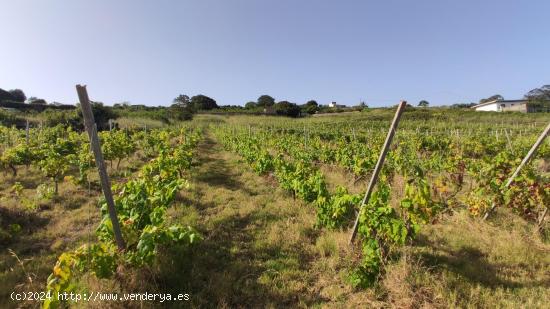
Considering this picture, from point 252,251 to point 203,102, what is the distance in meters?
66.4

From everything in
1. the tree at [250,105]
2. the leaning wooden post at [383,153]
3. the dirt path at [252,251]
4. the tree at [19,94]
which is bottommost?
the dirt path at [252,251]

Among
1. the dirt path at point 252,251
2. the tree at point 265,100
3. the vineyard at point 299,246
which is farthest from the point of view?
the tree at point 265,100

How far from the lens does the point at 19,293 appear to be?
10.8 feet

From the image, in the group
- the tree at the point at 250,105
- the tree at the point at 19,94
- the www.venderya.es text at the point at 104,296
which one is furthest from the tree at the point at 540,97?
the tree at the point at 19,94

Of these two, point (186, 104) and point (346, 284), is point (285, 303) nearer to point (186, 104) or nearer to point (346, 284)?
point (346, 284)

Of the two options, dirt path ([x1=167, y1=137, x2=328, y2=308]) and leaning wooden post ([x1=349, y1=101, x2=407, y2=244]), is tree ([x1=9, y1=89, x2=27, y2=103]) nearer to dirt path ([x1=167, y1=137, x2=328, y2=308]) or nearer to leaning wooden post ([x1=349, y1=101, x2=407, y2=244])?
dirt path ([x1=167, y1=137, x2=328, y2=308])

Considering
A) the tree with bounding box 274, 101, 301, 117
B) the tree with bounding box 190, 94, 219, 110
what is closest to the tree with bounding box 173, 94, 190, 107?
the tree with bounding box 190, 94, 219, 110

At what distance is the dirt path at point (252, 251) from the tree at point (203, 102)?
61232 mm

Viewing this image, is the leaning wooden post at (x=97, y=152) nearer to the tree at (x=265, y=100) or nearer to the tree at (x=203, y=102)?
the tree at (x=203, y=102)

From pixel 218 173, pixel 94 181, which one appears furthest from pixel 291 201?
pixel 94 181

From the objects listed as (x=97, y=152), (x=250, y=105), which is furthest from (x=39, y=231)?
(x=250, y=105)

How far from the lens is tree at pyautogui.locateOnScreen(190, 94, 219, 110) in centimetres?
6590

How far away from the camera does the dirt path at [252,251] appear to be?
3.30 m

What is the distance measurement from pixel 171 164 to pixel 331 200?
13.9 feet
